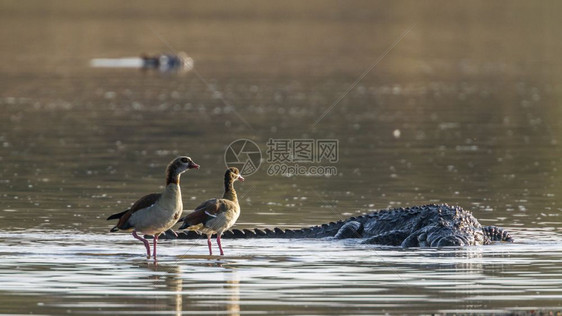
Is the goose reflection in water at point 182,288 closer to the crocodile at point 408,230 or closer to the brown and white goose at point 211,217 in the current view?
the brown and white goose at point 211,217

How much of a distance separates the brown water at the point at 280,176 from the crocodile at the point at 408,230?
34cm

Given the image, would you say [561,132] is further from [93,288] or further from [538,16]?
[538,16]

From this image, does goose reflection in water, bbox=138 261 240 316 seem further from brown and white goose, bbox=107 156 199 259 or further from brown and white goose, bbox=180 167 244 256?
brown and white goose, bbox=180 167 244 256

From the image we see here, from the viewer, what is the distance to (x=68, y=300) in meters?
12.6

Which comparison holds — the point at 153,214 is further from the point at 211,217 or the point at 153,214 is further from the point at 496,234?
the point at 496,234

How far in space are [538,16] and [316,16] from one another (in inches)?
793

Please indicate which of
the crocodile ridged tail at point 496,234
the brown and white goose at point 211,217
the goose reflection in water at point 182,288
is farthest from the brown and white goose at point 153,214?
the crocodile ridged tail at point 496,234

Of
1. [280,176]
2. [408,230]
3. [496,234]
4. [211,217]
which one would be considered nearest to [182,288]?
[211,217]

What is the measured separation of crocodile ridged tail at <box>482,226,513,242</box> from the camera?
56.4 ft

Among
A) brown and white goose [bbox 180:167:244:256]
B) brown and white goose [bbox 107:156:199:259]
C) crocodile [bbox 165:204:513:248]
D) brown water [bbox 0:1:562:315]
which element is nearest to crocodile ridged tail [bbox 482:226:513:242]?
crocodile [bbox 165:204:513:248]

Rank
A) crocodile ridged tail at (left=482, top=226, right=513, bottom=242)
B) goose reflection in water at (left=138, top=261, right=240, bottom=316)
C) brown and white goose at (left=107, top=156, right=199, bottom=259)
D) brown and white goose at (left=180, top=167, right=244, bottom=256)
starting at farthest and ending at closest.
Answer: crocodile ridged tail at (left=482, top=226, right=513, bottom=242)
brown and white goose at (left=180, top=167, right=244, bottom=256)
brown and white goose at (left=107, top=156, right=199, bottom=259)
goose reflection in water at (left=138, top=261, right=240, bottom=316)

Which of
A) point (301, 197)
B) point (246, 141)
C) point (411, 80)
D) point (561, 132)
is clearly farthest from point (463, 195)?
point (411, 80)

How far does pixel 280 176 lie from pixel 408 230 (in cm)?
731

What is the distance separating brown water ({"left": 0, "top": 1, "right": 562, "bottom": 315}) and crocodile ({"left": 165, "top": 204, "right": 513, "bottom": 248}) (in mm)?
338
